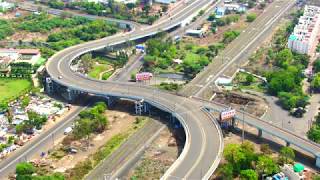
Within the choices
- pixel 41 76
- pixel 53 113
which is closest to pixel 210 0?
pixel 41 76

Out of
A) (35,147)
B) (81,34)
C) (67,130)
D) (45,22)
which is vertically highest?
(45,22)

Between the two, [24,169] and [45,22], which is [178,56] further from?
[24,169]

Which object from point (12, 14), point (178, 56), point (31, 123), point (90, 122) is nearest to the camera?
point (90, 122)

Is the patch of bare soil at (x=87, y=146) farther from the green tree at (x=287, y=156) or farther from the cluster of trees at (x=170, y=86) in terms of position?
the green tree at (x=287, y=156)

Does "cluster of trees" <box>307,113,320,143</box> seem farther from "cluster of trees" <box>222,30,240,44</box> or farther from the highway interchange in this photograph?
"cluster of trees" <box>222,30,240,44</box>

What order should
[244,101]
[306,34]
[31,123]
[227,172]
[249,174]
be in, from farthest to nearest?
[306,34] → [244,101] → [31,123] → [227,172] → [249,174]

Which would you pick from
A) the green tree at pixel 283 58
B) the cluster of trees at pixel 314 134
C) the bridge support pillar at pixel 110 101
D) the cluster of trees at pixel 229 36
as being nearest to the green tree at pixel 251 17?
the cluster of trees at pixel 229 36

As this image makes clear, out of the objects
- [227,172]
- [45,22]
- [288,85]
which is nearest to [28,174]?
[227,172]
